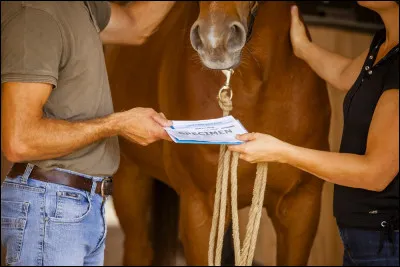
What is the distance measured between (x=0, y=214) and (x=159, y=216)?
1.15 metres

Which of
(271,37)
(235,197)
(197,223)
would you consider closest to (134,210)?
(197,223)

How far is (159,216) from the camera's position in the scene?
240 centimetres

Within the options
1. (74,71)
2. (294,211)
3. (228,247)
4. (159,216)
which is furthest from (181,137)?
(228,247)

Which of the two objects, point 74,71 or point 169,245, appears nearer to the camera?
point 74,71

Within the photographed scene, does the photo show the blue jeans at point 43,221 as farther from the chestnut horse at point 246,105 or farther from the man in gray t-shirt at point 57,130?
the chestnut horse at point 246,105

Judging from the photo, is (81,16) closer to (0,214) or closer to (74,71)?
(74,71)

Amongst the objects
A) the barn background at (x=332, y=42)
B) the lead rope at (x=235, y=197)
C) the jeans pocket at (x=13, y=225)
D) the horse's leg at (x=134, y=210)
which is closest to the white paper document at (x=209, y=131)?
the lead rope at (x=235, y=197)

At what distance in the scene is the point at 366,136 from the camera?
1241mm

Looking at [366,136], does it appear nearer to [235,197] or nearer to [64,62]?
[235,197]

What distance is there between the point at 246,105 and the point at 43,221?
0.60 metres

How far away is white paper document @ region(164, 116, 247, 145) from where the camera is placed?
1051 mm

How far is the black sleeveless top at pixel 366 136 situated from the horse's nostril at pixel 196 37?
358 mm

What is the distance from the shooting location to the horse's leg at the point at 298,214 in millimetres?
1713

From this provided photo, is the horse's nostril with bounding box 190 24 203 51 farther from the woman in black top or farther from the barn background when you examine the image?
the barn background
